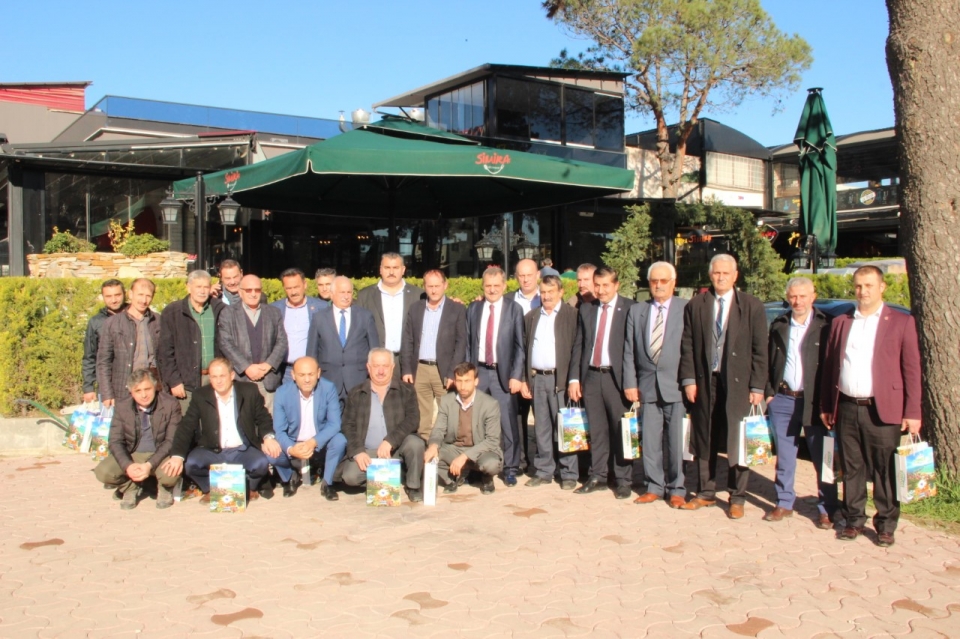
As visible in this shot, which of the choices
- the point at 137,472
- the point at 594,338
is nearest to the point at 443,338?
the point at 594,338

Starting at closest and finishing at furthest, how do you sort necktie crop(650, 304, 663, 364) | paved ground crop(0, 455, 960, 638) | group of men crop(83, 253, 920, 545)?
paved ground crop(0, 455, 960, 638) < group of men crop(83, 253, 920, 545) < necktie crop(650, 304, 663, 364)

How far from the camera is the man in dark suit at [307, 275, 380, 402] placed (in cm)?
692

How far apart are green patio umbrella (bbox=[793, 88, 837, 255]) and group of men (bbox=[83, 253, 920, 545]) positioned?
22.4ft

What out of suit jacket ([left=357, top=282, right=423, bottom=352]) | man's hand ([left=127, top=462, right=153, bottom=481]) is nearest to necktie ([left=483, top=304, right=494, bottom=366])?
suit jacket ([left=357, top=282, right=423, bottom=352])

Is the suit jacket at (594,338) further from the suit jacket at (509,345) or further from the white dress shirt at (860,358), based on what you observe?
the white dress shirt at (860,358)

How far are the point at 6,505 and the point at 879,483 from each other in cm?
646

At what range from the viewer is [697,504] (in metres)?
6.07

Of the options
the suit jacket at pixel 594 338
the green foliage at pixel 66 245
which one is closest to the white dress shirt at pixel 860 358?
the suit jacket at pixel 594 338

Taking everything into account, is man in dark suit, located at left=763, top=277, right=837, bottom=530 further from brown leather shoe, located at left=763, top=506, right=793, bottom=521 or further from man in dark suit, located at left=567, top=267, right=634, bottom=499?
man in dark suit, located at left=567, top=267, right=634, bottom=499

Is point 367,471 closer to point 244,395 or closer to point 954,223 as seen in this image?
point 244,395

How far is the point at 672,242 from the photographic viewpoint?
21062 millimetres

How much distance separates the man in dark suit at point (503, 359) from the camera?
22.8ft

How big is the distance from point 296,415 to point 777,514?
3824mm

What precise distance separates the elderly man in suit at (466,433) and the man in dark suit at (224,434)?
137 cm
